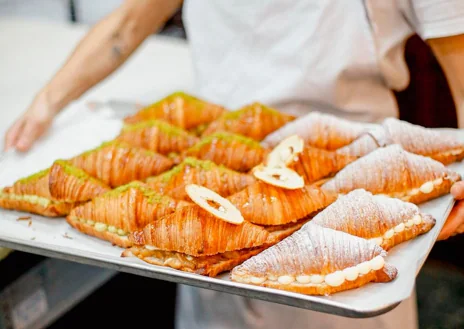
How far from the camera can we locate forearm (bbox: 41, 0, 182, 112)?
5.99 feet

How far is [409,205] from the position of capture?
47.5 inches

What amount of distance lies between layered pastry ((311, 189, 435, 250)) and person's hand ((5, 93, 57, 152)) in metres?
0.90

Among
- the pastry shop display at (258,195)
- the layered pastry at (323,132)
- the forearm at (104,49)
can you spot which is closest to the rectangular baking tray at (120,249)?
the pastry shop display at (258,195)

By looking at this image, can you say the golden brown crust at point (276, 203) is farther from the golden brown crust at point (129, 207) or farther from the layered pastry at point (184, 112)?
the layered pastry at point (184, 112)

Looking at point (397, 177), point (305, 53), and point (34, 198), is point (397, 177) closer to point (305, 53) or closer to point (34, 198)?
point (305, 53)

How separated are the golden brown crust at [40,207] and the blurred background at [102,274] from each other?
347 mm

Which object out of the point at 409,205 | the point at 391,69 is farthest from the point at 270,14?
the point at 409,205

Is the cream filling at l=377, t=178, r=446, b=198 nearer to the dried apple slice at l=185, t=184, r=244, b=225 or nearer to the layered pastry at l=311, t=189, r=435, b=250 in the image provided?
the layered pastry at l=311, t=189, r=435, b=250

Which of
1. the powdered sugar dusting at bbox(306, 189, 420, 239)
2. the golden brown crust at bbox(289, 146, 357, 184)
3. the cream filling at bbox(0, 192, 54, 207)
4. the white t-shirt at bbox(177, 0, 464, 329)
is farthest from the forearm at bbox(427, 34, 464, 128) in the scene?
the cream filling at bbox(0, 192, 54, 207)

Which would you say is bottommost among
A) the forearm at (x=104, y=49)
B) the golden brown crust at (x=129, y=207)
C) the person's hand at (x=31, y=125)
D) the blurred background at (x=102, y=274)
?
the blurred background at (x=102, y=274)

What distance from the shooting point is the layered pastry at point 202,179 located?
4.32ft

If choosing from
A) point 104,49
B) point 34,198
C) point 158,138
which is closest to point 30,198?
point 34,198

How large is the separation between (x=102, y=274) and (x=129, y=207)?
2.95ft

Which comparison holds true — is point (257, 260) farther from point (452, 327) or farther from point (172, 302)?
point (452, 327)
